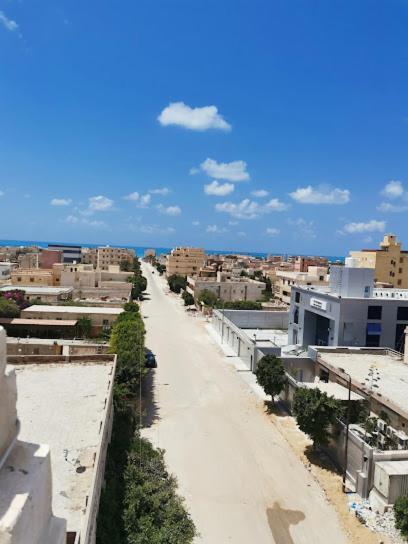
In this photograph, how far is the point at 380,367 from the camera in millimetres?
28281

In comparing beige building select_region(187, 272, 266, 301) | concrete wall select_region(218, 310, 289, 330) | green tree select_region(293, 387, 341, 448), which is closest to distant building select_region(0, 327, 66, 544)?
green tree select_region(293, 387, 341, 448)

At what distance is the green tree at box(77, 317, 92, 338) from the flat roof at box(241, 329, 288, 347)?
54.3ft

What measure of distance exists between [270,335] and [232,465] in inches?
1179

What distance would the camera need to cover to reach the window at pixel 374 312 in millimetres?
34875

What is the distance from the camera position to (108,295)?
66.3m

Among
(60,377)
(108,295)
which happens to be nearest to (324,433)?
(60,377)

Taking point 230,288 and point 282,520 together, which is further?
point 230,288

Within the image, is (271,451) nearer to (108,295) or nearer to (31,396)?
(31,396)

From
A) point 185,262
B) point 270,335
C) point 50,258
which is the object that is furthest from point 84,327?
point 185,262

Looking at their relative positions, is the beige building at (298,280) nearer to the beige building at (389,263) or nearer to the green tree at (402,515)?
the beige building at (389,263)

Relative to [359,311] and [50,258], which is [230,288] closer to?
[359,311]

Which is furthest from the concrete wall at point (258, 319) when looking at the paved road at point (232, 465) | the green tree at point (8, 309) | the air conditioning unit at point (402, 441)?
the air conditioning unit at point (402, 441)

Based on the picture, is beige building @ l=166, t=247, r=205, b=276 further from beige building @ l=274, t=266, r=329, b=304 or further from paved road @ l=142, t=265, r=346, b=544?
paved road @ l=142, t=265, r=346, b=544

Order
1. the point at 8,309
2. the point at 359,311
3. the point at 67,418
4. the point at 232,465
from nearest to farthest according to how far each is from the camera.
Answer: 1. the point at 67,418
2. the point at 232,465
3. the point at 359,311
4. the point at 8,309
